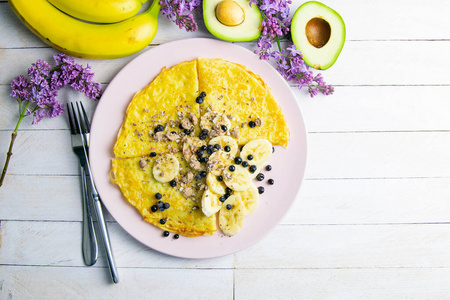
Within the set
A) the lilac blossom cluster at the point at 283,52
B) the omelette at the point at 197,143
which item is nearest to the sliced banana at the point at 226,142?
the omelette at the point at 197,143

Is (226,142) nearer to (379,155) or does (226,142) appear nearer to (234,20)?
(234,20)

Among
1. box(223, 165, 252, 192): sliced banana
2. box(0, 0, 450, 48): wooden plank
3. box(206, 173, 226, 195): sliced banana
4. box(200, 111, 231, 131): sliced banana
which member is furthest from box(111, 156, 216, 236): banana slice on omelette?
box(0, 0, 450, 48): wooden plank

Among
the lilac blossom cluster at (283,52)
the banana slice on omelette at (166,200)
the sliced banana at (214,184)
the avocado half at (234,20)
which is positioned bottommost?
the banana slice on omelette at (166,200)

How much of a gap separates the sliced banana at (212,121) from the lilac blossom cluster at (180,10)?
804 mm

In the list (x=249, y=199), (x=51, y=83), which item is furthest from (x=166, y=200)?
(x=51, y=83)

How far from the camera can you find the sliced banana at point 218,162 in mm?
2986

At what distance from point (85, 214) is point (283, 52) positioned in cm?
233

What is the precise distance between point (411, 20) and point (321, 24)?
0.98m

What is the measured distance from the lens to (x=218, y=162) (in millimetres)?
3006

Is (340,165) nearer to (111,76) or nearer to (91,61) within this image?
(111,76)

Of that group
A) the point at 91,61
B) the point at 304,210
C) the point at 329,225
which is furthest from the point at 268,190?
the point at 91,61

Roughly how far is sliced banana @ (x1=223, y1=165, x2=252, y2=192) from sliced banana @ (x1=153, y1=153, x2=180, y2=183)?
427 mm

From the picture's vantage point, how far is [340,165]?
337 cm

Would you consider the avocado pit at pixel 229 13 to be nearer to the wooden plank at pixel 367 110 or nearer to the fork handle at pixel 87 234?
the wooden plank at pixel 367 110
